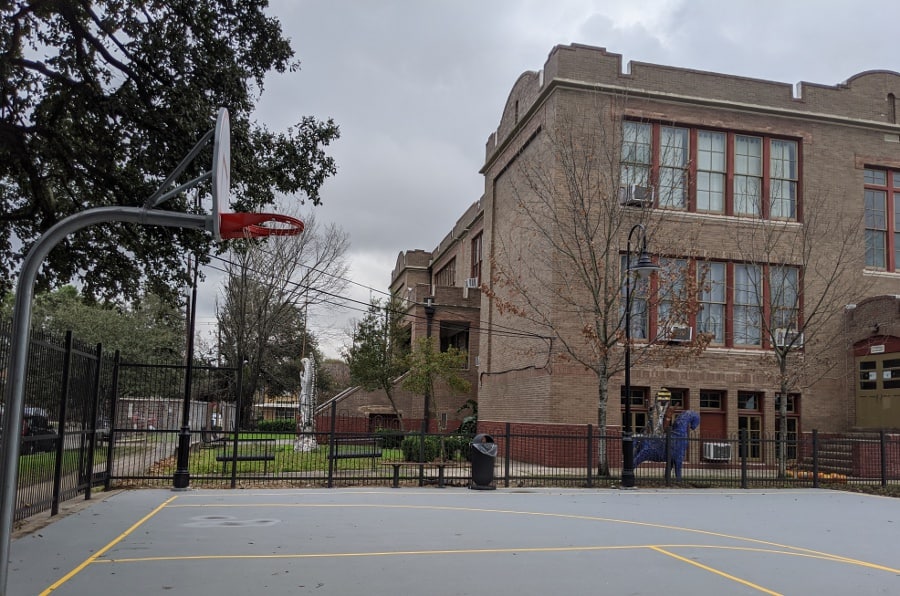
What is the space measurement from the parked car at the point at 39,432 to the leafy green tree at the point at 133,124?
498cm

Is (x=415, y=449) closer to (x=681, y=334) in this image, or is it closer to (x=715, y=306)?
(x=681, y=334)

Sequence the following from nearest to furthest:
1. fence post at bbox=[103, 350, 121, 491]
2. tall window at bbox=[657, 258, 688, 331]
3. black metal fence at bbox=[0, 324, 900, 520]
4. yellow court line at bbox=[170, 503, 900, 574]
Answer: yellow court line at bbox=[170, 503, 900, 574] < black metal fence at bbox=[0, 324, 900, 520] < fence post at bbox=[103, 350, 121, 491] < tall window at bbox=[657, 258, 688, 331]

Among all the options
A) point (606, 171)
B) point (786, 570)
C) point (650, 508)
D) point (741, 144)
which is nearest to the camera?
point (786, 570)

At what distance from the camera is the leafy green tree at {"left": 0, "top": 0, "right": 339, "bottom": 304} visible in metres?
13.5

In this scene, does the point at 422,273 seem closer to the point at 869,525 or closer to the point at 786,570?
the point at 869,525

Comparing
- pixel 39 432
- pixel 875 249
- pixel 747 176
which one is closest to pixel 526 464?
pixel 747 176

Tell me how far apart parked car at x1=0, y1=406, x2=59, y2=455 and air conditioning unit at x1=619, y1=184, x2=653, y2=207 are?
56.2ft

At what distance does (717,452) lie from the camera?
79.6 ft

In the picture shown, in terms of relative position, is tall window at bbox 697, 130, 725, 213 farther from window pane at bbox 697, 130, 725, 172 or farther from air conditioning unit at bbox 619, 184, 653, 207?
air conditioning unit at bbox 619, 184, 653, 207

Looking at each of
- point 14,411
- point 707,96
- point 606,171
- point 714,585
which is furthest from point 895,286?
point 14,411

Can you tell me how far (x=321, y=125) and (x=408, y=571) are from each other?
32.6 ft

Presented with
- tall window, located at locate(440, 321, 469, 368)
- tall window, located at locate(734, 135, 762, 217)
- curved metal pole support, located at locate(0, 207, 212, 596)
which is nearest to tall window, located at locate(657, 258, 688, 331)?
tall window, located at locate(734, 135, 762, 217)

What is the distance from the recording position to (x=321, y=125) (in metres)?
15.8

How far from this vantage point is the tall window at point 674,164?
26.0m
